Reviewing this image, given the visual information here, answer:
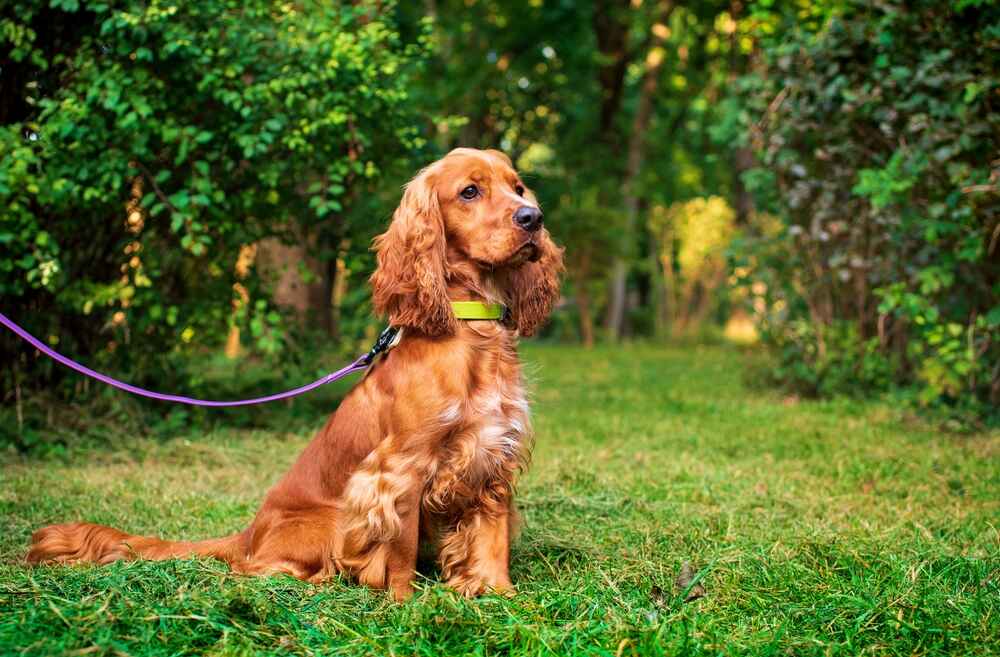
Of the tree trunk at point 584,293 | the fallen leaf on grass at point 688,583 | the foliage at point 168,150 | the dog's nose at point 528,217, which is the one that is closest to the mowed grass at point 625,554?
the fallen leaf on grass at point 688,583

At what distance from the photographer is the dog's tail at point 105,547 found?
3193 mm


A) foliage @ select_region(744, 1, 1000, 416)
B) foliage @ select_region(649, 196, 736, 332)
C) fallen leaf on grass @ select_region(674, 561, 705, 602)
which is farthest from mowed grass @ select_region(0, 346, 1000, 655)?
foliage @ select_region(649, 196, 736, 332)

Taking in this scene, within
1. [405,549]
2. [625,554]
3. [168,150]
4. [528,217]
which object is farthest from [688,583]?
[168,150]

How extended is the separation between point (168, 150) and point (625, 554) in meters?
3.76

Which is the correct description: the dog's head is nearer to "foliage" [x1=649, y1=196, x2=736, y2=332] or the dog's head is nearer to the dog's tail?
the dog's tail

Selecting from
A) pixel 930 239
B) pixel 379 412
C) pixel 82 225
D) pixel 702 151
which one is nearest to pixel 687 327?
pixel 702 151

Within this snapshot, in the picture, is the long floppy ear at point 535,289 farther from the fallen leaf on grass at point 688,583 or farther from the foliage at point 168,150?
the foliage at point 168,150

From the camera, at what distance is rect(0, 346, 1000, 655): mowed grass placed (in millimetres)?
2447

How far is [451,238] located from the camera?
3.21 metres

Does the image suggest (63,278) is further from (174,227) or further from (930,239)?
(930,239)

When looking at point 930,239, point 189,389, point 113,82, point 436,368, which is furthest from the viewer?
point 189,389

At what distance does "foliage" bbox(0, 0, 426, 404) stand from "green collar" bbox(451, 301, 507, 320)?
2491 mm

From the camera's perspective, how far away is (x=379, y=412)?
10.2 ft

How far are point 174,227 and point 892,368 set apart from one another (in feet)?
17.6
